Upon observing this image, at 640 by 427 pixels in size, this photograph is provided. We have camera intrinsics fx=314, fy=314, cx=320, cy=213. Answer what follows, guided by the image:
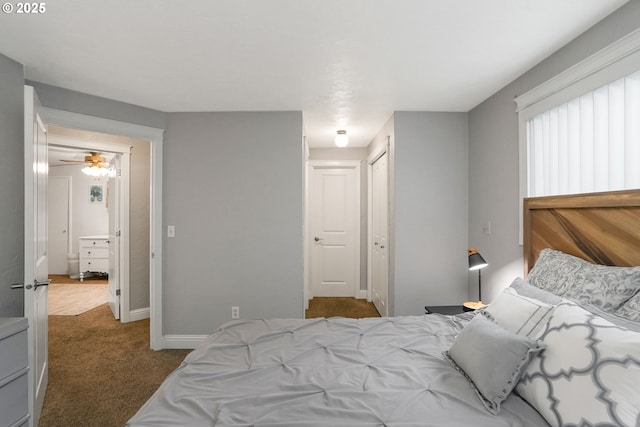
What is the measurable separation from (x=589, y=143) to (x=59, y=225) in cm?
860

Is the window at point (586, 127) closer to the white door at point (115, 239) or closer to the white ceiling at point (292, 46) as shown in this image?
the white ceiling at point (292, 46)

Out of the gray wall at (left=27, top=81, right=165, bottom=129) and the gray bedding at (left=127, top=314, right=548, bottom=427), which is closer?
the gray bedding at (left=127, top=314, right=548, bottom=427)

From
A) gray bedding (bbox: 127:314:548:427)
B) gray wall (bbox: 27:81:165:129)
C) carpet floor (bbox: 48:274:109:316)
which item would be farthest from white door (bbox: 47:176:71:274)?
gray bedding (bbox: 127:314:548:427)

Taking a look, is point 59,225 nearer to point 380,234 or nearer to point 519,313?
point 380,234

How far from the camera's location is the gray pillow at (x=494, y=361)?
1.17 metres

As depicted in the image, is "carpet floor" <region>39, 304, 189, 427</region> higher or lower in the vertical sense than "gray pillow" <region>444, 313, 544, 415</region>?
lower

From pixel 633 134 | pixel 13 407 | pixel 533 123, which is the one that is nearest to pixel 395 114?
pixel 533 123

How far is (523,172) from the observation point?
239cm

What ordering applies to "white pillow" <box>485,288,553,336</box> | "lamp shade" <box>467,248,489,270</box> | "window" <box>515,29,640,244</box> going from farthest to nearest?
"lamp shade" <box>467,248,489,270</box>
"window" <box>515,29,640,244</box>
"white pillow" <box>485,288,553,336</box>

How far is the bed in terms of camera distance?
41.2 inches

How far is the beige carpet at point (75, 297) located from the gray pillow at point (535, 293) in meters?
5.21

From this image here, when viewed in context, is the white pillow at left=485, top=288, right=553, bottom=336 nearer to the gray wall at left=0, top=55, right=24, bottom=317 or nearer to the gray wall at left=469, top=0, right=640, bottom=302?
the gray wall at left=469, top=0, right=640, bottom=302

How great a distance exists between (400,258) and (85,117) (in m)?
3.28

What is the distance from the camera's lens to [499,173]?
273cm
